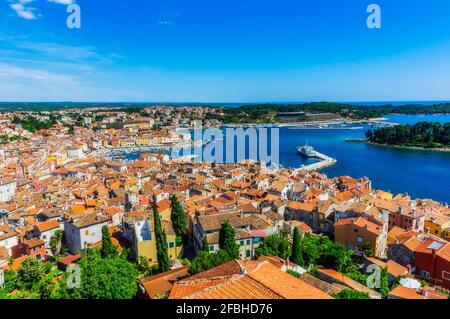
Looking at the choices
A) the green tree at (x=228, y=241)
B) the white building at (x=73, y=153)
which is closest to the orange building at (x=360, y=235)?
the green tree at (x=228, y=241)

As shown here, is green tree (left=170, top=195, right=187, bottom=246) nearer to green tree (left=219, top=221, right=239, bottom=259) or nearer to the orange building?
green tree (left=219, top=221, right=239, bottom=259)

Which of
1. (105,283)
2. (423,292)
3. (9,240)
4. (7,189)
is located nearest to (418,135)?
(423,292)

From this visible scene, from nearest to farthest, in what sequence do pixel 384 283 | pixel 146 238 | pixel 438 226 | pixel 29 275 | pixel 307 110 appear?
pixel 384 283 < pixel 29 275 < pixel 146 238 < pixel 438 226 < pixel 307 110

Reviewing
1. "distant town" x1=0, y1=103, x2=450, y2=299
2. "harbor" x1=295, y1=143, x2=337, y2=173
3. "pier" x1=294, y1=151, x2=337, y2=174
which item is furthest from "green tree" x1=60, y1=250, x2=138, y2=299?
"pier" x1=294, y1=151, x2=337, y2=174

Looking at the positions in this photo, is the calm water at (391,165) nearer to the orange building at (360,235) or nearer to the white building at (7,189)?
the orange building at (360,235)

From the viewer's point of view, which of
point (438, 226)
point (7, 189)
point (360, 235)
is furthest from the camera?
point (7, 189)

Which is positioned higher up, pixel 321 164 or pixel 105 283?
pixel 105 283

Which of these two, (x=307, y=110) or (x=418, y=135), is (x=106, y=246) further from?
(x=307, y=110)
